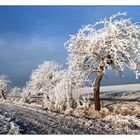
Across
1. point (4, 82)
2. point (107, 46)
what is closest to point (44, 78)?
point (4, 82)

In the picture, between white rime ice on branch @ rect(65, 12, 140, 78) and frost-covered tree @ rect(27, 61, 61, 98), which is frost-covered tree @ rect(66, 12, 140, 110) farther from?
frost-covered tree @ rect(27, 61, 61, 98)

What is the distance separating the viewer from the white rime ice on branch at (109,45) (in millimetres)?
6359

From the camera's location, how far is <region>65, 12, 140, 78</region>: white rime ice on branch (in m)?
6.36

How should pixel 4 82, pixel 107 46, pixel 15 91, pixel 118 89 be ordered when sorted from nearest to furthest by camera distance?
1. pixel 107 46
2. pixel 4 82
3. pixel 118 89
4. pixel 15 91

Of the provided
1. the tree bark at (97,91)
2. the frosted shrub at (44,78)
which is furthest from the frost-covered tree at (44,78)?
the tree bark at (97,91)

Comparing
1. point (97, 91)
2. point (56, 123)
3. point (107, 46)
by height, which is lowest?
point (56, 123)

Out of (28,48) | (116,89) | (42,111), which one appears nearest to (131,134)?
(116,89)

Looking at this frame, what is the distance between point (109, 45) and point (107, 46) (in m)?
0.03

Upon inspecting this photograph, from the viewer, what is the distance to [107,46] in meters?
6.41

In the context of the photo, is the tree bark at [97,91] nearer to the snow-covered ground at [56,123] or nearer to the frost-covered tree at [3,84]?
the snow-covered ground at [56,123]

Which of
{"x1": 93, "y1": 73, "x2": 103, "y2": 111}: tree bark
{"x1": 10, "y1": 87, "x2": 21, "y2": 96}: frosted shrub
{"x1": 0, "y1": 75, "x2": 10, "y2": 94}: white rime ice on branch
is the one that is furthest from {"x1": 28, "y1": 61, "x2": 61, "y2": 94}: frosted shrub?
{"x1": 93, "y1": 73, "x2": 103, "y2": 111}: tree bark

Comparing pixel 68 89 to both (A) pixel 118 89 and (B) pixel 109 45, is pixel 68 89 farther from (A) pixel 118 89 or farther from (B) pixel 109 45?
(B) pixel 109 45

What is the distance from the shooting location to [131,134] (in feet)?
20.6

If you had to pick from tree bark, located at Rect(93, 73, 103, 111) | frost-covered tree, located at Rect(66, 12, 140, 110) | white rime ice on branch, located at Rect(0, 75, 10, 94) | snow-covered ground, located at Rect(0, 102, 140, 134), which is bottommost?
snow-covered ground, located at Rect(0, 102, 140, 134)
